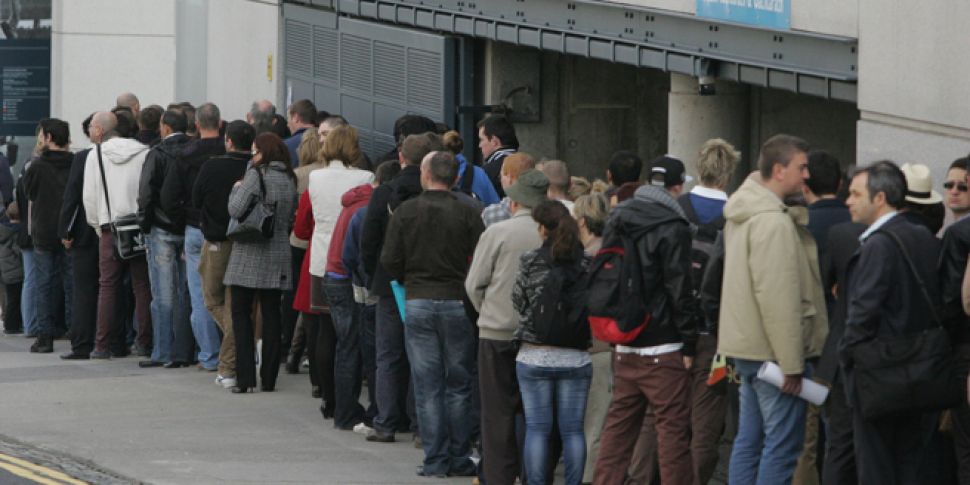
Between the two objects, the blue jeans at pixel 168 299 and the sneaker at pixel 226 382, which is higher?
the blue jeans at pixel 168 299

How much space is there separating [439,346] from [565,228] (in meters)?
Answer: 1.63

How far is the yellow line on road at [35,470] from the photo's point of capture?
10023 mm

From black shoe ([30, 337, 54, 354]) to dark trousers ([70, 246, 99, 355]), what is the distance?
1.99ft

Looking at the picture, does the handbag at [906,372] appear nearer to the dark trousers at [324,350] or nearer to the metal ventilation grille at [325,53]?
the dark trousers at [324,350]

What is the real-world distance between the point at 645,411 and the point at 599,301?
70cm

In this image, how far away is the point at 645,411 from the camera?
28.8 ft

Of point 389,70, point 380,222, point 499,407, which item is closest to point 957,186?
point 499,407

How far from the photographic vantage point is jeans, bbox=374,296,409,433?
34.9 feet

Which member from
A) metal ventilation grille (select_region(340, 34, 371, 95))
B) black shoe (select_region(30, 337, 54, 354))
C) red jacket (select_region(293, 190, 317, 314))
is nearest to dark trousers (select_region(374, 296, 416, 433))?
red jacket (select_region(293, 190, 317, 314))

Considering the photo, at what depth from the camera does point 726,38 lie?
11633 mm

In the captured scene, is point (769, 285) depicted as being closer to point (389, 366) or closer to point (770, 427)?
point (770, 427)

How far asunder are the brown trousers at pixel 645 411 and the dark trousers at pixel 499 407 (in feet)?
2.28

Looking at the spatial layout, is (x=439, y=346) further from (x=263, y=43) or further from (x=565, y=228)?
(x=263, y=43)

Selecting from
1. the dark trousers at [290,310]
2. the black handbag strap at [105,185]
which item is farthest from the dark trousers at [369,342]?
the black handbag strap at [105,185]
